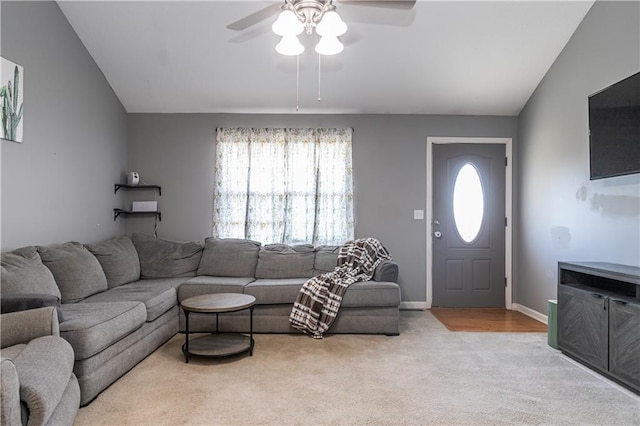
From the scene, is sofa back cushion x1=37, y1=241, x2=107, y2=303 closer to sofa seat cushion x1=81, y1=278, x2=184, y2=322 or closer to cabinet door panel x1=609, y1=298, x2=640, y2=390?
sofa seat cushion x1=81, y1=278, x2=184, y2=322

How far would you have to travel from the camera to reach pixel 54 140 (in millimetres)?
3486

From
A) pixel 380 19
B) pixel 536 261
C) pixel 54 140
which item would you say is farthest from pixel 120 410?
pixel 536 261

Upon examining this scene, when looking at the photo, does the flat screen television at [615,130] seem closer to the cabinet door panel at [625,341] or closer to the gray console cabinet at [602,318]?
the gray console cabinet at [602,318]

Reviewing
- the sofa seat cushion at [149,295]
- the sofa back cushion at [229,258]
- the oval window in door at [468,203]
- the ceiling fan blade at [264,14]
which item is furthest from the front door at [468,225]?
the sofa seat cushion at [149,295]

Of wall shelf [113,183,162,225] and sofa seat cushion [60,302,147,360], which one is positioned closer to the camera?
sofa seat cushion [60,302,147,360]

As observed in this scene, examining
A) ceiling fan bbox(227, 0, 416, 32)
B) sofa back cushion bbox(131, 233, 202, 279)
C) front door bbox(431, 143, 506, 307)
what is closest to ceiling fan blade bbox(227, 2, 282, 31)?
ceiling fan bbox(227, 0, 416, 32)

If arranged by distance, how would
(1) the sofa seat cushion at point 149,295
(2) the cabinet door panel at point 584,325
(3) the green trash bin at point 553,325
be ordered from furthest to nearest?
1. (3) the green trash bin at point 553,325
2. (1) the sofa seat cushion at point 149,295
3. (2) the cabinet door panel at point 584,325

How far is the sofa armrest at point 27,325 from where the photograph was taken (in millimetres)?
2041

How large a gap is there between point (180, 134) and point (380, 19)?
9.23 ft

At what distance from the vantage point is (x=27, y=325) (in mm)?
2086

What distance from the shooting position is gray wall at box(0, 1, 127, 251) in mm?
3014

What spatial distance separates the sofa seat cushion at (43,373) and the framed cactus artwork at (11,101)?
1812 millimetres

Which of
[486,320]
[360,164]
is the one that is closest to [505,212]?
[486,320]

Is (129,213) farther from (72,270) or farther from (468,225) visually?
(468,225)
